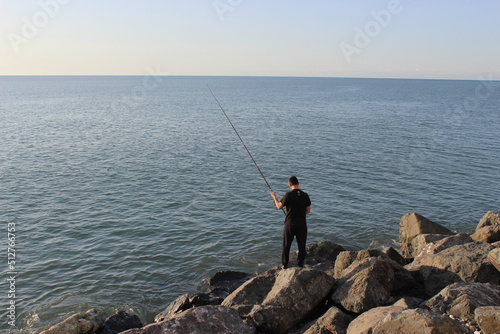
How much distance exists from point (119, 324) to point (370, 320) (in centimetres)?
506

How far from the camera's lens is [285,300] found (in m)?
7.89

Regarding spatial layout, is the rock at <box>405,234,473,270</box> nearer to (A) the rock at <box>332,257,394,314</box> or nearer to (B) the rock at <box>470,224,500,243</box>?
(B) the rock at <box>470,224,500,243</box>

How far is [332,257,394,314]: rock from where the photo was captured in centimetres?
766

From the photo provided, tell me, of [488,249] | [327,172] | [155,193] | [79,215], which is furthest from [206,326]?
[327,172]

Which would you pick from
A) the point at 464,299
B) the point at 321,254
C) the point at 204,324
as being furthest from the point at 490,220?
the point at 204,324

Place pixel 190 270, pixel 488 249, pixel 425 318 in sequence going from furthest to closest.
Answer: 1. pixel 190 270
2. pixel 488 249
3. pixel 425 318

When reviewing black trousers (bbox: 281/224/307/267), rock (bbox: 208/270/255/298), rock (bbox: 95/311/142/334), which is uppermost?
black trousers (bbox: 281/224/307/267)

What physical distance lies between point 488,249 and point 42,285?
36.2ft

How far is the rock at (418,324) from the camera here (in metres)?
5.73

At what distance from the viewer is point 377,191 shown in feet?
67.0

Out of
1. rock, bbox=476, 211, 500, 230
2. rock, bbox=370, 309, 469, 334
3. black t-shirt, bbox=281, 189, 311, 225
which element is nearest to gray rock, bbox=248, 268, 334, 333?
black t-shirt, bbox=281, 189, 311, 225

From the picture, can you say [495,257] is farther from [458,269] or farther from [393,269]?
[393,269]

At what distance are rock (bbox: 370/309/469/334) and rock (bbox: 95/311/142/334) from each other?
5.13 metres

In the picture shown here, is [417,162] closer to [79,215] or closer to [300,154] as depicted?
[300,154]
